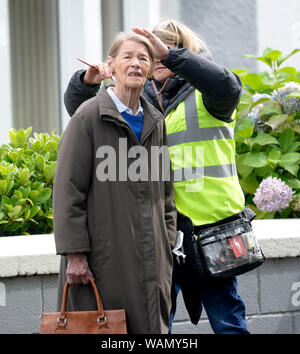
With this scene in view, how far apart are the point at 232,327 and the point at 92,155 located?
1015mm

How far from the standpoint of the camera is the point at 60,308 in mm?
2516

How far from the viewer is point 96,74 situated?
106 inches

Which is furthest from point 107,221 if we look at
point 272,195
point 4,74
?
point 4,74

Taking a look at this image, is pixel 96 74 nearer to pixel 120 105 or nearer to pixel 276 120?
pixel 120 105

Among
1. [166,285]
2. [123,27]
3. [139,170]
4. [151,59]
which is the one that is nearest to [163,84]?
[151,59]

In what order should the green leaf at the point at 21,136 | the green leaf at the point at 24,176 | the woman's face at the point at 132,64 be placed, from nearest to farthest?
the woman's face at the point at 132,64
the green leaf at the point at 24,176
the green leaf at the point at 21,136

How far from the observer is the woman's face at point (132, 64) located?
2488mm

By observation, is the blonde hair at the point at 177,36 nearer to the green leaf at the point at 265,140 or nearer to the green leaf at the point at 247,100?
the green leaf at the point at 265,140

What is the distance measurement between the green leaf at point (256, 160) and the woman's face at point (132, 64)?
198cm

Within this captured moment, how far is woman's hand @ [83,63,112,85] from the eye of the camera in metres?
2.58

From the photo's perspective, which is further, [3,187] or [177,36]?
[3,187]

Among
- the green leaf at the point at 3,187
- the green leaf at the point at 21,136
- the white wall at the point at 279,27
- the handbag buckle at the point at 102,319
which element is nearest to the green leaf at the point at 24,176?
the green leaf at the point at 3,187

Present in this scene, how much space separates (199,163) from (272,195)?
1.54 m
